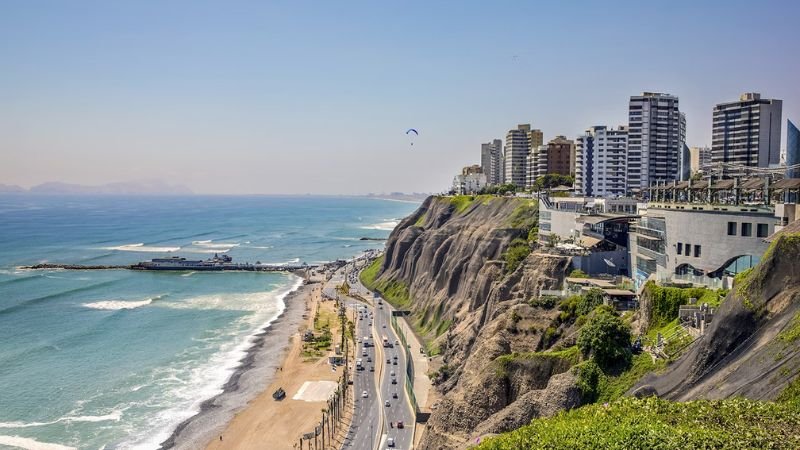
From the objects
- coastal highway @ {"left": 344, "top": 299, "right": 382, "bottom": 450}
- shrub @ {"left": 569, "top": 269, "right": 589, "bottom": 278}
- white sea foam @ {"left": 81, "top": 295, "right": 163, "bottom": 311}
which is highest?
Result: shrub @ {"left": 569, "top": 269, "right": 589, "bottom": 278}

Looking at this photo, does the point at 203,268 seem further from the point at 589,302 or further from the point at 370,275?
the point at 589,302

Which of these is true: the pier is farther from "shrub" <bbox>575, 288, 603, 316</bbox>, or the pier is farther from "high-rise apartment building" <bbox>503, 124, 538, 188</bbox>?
"shrub" <bbox>575, 288, 603, 316</bbox>

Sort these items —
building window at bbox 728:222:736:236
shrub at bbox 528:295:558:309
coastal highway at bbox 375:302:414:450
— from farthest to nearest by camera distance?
coastal highway at bbox 375:302:414:450, shrub at bbox 528:295:558:309, building window at bbox 728:222:736:236

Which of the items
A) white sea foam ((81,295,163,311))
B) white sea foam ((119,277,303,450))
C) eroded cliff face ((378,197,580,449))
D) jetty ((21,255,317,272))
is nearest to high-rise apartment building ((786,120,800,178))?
eroded cliff face ((378,197,580,449))

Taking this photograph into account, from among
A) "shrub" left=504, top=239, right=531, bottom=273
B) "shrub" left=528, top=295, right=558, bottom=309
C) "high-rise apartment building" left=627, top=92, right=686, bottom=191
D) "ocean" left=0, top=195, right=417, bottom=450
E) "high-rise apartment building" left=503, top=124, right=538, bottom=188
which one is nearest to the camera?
"shrub" left=528, top=295, right=558, bottom=309

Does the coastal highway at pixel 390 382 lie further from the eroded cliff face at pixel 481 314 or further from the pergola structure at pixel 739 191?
the pergola structure at pixel 739 191

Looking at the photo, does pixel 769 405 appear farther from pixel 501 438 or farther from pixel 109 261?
pixel 109 261

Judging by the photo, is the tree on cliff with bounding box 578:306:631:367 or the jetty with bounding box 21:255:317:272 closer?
the tree on cliff with bounding box 578:306:631:367

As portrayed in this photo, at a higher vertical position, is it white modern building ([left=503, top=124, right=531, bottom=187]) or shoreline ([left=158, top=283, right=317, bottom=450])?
white modern building ([left=503, top=124, right=531, bottom=187])

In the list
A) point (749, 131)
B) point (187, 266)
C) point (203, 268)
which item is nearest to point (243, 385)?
point (749, 131)
